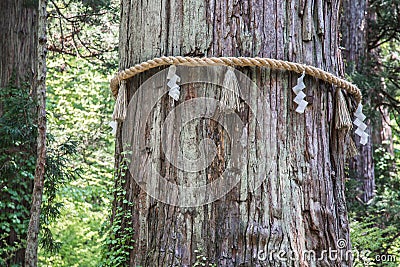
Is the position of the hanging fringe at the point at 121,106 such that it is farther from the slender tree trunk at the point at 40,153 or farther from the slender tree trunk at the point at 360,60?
the slender tree trunk at the point at 360,60

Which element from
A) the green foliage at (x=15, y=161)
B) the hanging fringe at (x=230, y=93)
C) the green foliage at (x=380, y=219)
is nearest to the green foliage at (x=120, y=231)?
the hanging fringe at (x=230, y=93)

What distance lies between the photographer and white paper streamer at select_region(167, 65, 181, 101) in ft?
7.95

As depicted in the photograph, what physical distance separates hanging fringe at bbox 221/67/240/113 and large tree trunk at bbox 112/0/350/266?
0.16 feet

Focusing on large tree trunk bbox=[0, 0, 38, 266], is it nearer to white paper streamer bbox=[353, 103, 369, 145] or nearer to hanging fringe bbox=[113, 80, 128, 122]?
hanging fringe bbox=[113, 80, 128, 122]

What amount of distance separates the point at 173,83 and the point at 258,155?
1.54 feet

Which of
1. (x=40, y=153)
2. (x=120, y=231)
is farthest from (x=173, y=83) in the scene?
(x=40, y=153)

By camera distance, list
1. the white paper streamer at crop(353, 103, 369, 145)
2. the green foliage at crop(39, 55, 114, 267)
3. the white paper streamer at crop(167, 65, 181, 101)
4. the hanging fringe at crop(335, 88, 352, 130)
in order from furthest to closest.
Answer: the green foliage at crop(39, 55, 114, 267)
the white paper streamer at crop(353, 103, 369, 145)
the hanging fringe at crop(335, 88, 352, 130)
the white paper streamer at crop(167, 65, 181, 101)

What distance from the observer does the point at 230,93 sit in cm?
237

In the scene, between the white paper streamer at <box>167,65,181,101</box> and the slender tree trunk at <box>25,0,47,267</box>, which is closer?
the white paper streamer at <box>167,65,181,101</box>

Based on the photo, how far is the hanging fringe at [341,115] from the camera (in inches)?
100

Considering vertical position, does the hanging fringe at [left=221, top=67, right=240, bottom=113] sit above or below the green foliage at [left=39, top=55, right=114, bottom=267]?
below

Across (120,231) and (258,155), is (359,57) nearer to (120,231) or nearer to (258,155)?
(258,155)

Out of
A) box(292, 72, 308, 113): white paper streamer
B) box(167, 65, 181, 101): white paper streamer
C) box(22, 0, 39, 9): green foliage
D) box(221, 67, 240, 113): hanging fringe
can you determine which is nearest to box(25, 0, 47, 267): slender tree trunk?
box(167, 65, 181, 101): white paper streamer

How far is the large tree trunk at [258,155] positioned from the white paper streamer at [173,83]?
0.03m
